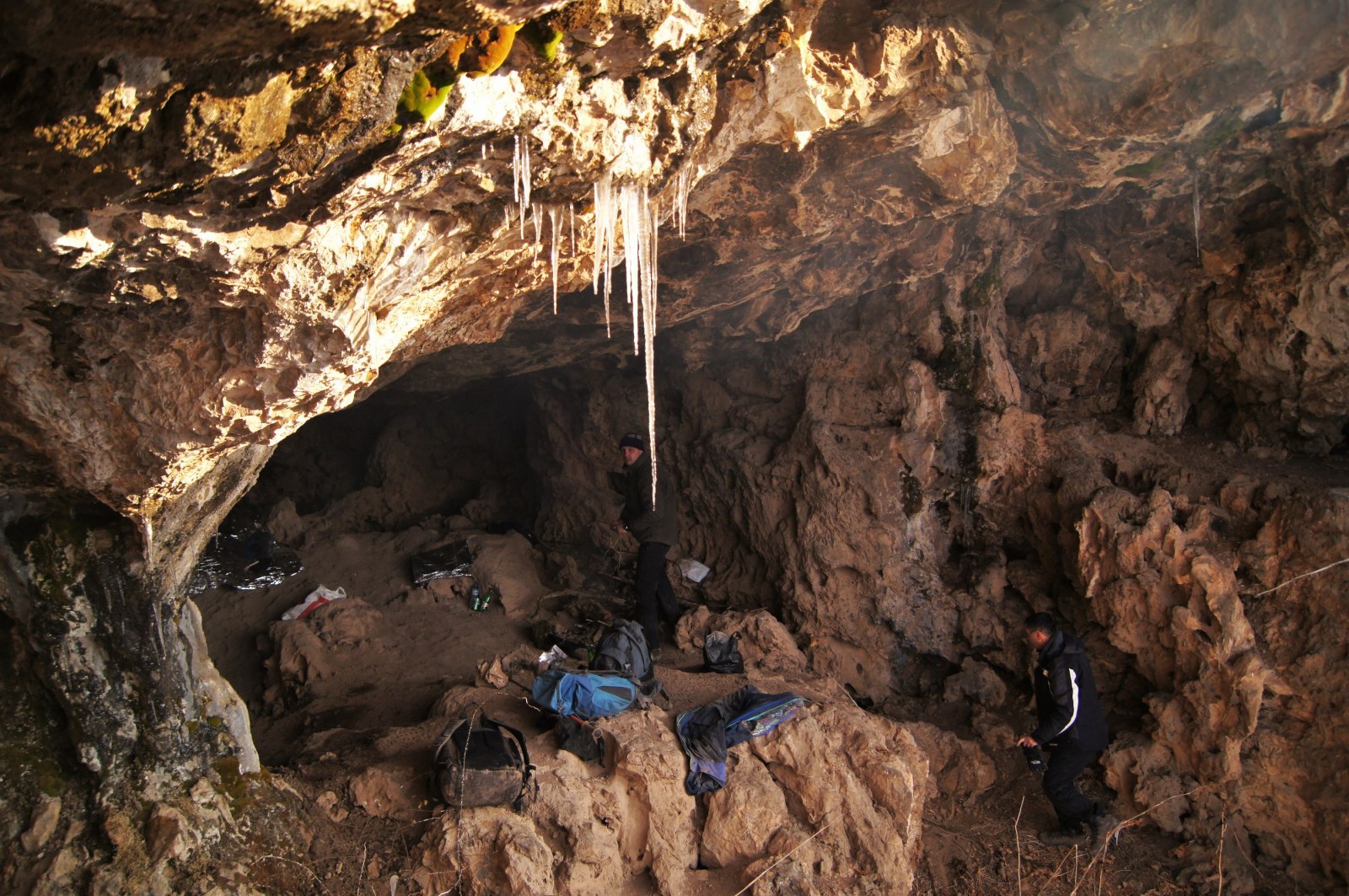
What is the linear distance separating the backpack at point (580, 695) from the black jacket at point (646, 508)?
2.01m

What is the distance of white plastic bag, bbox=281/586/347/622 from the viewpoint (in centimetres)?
699

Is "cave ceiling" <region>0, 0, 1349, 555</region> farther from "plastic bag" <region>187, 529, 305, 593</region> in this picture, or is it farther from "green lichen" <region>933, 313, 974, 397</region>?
"plastic bag" <region>187, 529, 305, 593</region>

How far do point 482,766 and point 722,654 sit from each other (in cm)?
249

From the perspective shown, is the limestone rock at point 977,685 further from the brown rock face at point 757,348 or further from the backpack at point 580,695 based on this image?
the backpack at point 580,695

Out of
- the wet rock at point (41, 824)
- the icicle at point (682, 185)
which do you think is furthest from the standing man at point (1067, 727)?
the wet rock at point (41, 824)

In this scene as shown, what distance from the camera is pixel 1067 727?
5574mm

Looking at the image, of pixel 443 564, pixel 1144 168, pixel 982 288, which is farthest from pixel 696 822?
pixel 1144 168

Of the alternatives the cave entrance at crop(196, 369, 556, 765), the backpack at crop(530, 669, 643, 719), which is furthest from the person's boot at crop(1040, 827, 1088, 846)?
the cave entrance at crop(196, 369, 556, 765)

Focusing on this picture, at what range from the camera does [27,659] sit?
13.3ft

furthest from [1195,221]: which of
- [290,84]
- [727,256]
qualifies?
[290,84]

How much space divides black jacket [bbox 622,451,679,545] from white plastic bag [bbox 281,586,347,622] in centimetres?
263

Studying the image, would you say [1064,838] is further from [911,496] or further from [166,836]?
[166,836]

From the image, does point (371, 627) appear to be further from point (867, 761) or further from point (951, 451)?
point (951, 451)

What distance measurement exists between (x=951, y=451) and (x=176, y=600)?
5.90 meters
